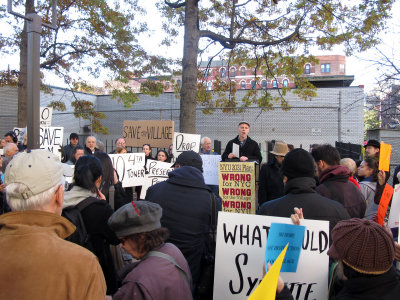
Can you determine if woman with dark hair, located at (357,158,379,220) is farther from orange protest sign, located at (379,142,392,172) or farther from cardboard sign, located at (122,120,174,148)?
cardboard sign, located at (122,120,174,148)

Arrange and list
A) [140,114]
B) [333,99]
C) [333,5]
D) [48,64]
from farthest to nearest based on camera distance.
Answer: [140,114]
[333,99]
[48,64]
[333,5]

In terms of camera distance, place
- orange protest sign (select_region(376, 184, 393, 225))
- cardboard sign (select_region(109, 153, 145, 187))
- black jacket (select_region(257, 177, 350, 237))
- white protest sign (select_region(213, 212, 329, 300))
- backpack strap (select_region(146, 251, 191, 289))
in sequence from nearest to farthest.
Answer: backpack strap (select_region(146, 251, 191, 289))
white protest sign (select_region(213, 212, 329, 300))
black jacket (select_region(257, 177, 350, 237))
orange protest sign (select_region(376, 184, 393, 225))
cardboard sign (select_region(109, 153, 145, 187))

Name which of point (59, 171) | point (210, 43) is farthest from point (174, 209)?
point (210, 43)

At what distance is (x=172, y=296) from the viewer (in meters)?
1.79

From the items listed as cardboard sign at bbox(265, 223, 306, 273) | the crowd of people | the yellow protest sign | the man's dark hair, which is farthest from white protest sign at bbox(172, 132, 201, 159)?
the yellow protest sign

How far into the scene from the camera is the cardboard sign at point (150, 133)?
318 inches

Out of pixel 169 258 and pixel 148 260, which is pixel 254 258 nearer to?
pixel 169 258

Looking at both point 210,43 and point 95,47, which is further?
point 95,47

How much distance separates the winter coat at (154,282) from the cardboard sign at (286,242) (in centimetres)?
55

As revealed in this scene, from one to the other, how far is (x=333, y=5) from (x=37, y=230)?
10798 mm

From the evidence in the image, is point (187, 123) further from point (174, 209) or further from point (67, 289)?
point (67, 289)

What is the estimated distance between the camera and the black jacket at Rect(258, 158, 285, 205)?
521 cm

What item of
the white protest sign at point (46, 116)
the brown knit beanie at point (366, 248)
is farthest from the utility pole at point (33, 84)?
the white protest sign at point (46, 116)

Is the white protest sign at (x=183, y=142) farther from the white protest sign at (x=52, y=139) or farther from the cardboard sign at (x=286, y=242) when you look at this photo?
the cardboard sign at (x=286, y=242)
